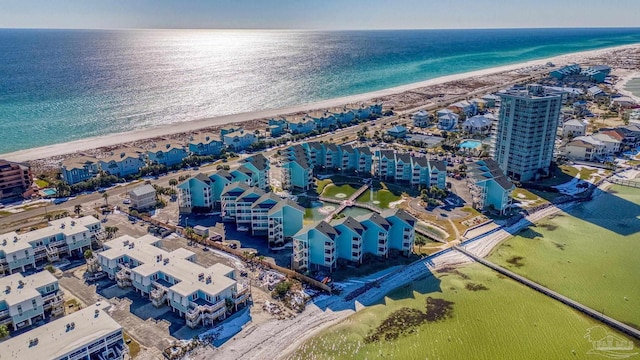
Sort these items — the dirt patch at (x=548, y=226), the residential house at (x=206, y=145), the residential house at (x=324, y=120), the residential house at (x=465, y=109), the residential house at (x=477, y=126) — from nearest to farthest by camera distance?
the dirt patch at (x=548, y=226) < the residential house at (x=206, y=145) < the residential house at (x=477, y=126) < the residential house at (x=324, y=120) < the residential house at (x=465, y=109)

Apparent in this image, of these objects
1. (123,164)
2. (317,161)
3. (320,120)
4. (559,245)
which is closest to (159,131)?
(123,164)

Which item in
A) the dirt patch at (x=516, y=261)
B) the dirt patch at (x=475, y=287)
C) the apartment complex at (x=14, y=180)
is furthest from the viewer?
the apartment complex at (x=14, y=180)

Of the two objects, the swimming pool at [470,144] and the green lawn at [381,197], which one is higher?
the swimming pool at [470,144]

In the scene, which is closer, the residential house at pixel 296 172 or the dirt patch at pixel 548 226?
the dirt patch at pixel 548 226

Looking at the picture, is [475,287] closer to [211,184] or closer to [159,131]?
[211,184]

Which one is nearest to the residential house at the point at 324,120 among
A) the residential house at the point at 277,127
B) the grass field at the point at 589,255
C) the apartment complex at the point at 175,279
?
the residential house at the point at 277,127

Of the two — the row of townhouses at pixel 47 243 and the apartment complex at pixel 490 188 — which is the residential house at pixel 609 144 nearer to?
the apartment complex at pixel 490 188
